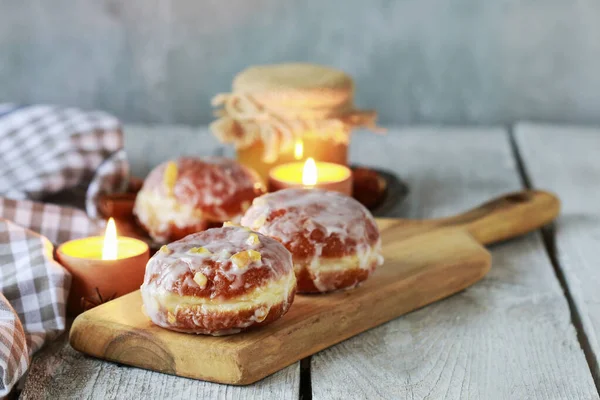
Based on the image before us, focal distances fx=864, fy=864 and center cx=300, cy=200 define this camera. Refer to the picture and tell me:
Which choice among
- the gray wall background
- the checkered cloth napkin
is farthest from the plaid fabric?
the gray wall background

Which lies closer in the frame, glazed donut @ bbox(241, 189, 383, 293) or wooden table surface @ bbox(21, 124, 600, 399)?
wooden table surface @ bbox(21, 124, 600, 399)

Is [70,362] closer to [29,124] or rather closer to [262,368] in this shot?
[262,368]

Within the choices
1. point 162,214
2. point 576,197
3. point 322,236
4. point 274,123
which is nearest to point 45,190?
point 162,214

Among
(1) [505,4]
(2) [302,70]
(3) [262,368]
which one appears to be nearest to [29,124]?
(2) [302,70]

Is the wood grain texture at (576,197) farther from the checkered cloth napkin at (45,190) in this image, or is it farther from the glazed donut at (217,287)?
the checkered cloth napkin at (45,190)

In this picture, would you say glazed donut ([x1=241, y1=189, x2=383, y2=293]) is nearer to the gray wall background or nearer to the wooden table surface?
the wooden table surface

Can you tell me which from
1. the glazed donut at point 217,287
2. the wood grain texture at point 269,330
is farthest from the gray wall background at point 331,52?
the glazed donut at point 217,287
